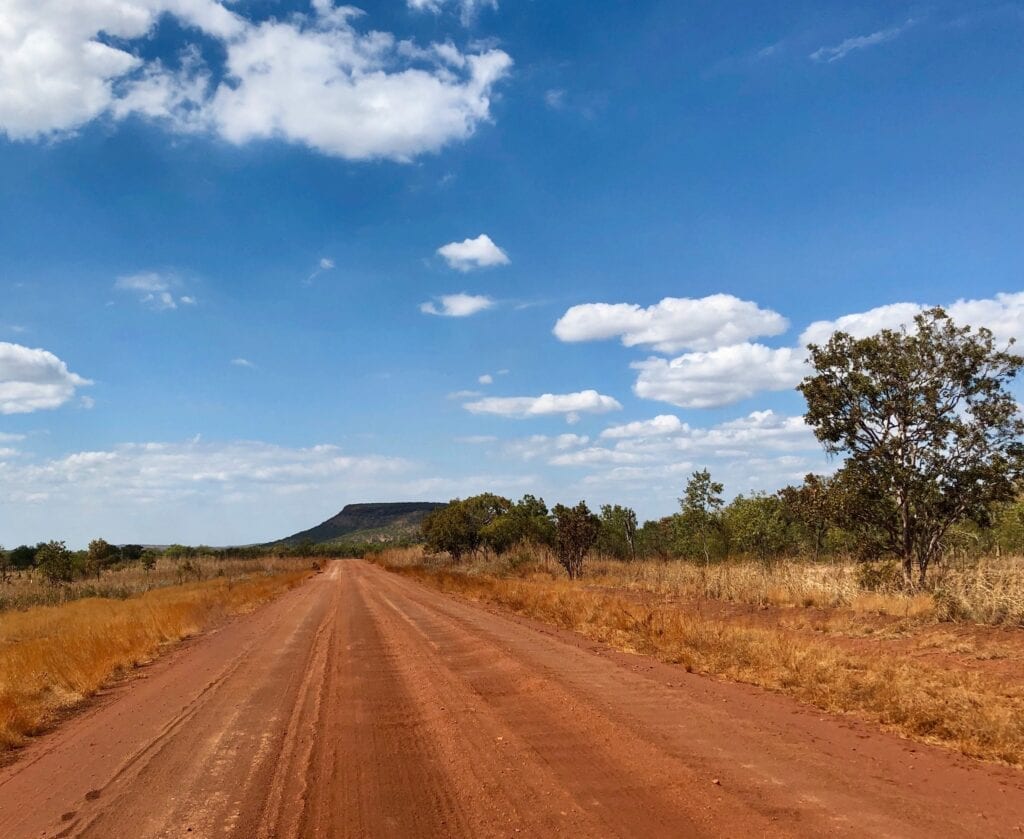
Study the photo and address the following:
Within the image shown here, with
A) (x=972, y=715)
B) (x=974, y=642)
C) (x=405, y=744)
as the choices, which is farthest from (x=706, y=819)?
(x=974, y=642)

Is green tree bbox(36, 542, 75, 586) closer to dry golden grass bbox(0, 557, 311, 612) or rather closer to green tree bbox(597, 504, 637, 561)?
dry golden grass bbox(0, 557, 311, 612)

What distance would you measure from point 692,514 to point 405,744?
33209 millimetres

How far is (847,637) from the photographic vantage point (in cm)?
1591

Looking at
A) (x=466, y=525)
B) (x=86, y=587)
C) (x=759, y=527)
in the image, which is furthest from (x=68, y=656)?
(x=466, y=525)

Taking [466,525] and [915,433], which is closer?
[915,433]

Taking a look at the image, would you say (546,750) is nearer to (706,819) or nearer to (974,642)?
(706,819)

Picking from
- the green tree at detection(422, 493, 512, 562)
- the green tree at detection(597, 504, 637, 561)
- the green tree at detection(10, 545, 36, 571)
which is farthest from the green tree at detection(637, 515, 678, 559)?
the green tree at detection(10, 545, 36, 571)

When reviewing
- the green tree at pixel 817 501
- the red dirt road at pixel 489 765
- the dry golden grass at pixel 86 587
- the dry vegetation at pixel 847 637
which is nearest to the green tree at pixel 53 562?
the dry golden grass at pixel 86 587

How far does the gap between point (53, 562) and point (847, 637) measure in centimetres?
5001

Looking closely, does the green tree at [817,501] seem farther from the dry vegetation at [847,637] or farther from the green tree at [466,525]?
the green tree at [466,525]

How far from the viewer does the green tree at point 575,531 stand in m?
39.1

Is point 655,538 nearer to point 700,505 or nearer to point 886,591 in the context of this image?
point 700,505

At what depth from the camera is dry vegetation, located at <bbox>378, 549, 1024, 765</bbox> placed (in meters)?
8.41

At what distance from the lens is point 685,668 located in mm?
12078
